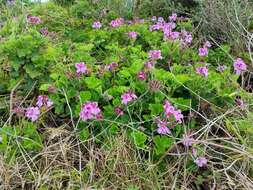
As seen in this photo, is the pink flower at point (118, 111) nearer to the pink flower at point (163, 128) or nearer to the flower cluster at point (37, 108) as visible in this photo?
the pink flower at point (163, 128)

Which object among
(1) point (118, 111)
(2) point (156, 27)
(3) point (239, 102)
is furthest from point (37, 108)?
(2) point (156, 27)

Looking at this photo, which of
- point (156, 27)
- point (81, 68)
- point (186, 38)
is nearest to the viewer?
point (81, 68)

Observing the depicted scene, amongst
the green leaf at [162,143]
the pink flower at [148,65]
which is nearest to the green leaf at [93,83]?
the pink flower at [148,65]

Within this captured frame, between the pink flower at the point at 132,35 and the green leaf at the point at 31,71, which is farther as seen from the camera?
the pink flower at the point at 132,35

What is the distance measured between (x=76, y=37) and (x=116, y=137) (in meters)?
1.26

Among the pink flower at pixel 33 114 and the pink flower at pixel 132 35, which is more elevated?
the pink flower at pixel 132 35

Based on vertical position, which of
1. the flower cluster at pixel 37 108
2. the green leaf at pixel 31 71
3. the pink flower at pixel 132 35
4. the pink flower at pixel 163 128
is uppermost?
the pink flower at pixel 132 35

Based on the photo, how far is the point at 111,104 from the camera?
→ 2473 mm

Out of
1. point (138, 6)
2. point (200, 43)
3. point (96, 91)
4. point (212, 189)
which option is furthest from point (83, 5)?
point (212, 189)

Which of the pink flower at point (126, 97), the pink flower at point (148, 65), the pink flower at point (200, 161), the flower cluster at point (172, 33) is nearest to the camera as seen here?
the pink flower at point (200, 161)

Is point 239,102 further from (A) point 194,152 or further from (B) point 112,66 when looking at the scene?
(B) point 112,66

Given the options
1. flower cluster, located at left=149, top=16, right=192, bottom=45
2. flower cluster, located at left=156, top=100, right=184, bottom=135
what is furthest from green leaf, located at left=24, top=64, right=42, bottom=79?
flower cluster, located at left=149, top=16, right=192, bottom=45

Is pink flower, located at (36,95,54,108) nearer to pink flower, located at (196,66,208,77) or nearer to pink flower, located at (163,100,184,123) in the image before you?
pink flower, located at (163,100,184,123)

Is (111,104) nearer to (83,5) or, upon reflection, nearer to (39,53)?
(39,53)
